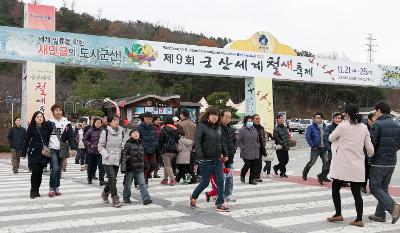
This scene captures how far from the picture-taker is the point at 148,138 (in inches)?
413

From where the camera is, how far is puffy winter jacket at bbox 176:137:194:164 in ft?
36.5

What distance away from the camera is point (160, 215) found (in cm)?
745

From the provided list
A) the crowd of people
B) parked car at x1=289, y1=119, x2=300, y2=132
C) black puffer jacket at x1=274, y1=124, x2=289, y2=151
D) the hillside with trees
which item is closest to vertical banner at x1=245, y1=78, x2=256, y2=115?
the crowd of people

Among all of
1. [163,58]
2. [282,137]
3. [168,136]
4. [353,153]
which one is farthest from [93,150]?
[163,58]

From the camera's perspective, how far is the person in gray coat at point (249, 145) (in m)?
11.2

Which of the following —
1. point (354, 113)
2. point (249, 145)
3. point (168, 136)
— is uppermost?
point (354, 113)

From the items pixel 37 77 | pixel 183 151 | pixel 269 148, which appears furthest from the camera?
pixel 37 77

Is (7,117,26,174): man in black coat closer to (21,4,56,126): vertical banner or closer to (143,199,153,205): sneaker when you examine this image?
(21,4,56,126): vertical banner

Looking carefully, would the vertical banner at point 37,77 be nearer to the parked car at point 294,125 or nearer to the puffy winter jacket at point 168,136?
the puffy winter jacket at point 168,136

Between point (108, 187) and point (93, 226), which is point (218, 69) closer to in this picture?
point (108, 187)

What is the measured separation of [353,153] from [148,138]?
489cm

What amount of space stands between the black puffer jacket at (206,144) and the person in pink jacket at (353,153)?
71.3 inches

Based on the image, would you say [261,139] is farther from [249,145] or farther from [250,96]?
[250,96]

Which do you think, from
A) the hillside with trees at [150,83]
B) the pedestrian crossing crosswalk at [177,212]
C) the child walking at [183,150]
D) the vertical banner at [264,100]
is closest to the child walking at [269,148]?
the pedestrian crossing crosswalk at [177,212]
